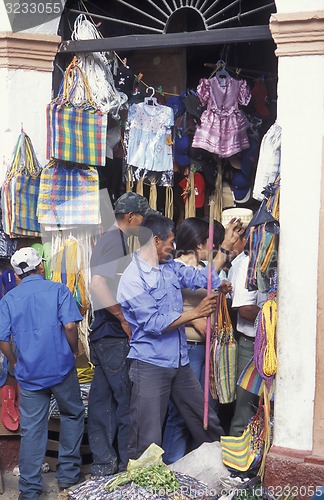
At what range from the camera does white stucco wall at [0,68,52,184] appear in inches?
277

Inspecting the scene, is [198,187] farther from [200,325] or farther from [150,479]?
[150,479]

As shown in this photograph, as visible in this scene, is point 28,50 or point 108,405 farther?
point 28,50

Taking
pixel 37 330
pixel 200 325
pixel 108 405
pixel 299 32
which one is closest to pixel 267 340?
pixel 200 325

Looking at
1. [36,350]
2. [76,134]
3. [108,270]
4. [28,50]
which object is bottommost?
[36,350]

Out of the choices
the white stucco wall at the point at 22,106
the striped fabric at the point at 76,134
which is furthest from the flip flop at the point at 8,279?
the striped fabric at the point at 76,134

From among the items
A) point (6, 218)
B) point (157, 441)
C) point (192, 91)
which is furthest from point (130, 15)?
point (157, 441)

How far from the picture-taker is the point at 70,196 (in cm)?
732

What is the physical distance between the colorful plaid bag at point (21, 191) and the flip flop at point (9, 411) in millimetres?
1198

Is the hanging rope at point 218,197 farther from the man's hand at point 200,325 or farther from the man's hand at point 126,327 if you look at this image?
the man's hand at point 126,327

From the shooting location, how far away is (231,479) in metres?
6.07

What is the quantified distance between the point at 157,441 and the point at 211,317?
3.35 ft

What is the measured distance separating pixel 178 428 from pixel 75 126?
2424mm

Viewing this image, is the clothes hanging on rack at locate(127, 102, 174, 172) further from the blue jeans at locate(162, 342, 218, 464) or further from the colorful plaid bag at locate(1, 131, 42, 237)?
the blue jeans at locate(162, 342, 218, 464)

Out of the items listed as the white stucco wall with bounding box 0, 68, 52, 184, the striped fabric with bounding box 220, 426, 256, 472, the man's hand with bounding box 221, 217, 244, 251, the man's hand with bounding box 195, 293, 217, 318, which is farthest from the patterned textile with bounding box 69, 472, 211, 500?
the white stucco wall with bounding box 0, 68, 52, 184
